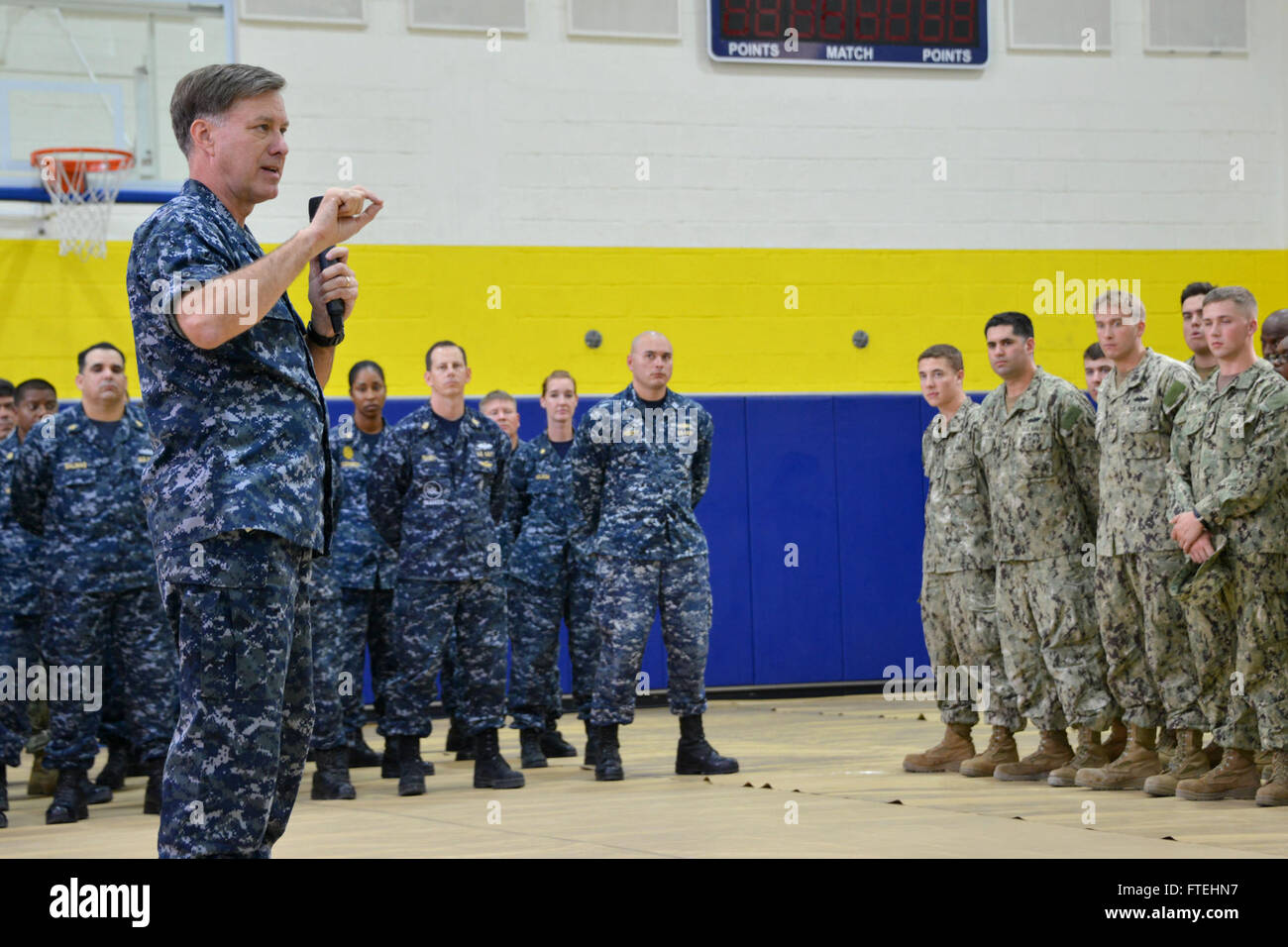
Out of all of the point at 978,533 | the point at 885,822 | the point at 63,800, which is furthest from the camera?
the point at 978,533

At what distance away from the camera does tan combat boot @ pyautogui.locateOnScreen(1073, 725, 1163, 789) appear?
5.36 metres

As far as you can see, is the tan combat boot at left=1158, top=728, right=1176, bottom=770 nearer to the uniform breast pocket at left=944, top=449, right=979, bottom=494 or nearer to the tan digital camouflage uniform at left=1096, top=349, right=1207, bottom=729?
the tan digital camouflage uniform at left=1096, top=349, right=1207, bottom=729

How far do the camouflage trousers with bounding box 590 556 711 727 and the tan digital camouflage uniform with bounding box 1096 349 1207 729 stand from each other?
163 cm

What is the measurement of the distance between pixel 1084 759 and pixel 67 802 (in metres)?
3.79

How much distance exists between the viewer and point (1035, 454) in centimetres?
575

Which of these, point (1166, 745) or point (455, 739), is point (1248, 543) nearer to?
point (1166, 745)

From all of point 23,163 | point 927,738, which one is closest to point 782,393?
point 927,738

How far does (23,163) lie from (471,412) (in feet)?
13.0

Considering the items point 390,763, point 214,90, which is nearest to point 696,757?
point 390,763

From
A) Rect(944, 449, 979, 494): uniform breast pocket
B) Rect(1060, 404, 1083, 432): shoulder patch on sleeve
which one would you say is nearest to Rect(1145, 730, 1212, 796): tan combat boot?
Rect(1060, 404, 1083, 432): shoulder patch on sleeve

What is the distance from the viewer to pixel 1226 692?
200 inches

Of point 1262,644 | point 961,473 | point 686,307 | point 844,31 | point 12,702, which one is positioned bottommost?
point 12,702

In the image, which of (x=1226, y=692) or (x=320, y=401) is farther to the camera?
(x=1226, y=692)

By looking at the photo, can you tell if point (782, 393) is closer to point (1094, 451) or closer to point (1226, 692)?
point (1094, 451)
